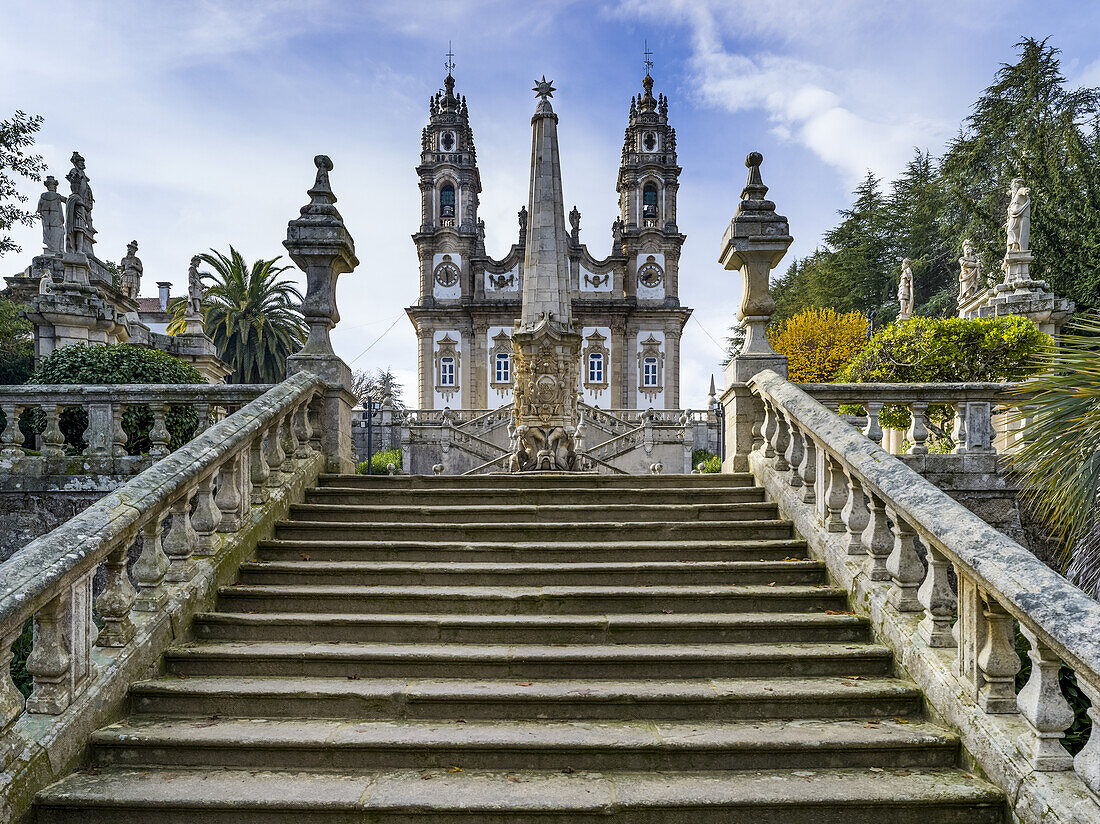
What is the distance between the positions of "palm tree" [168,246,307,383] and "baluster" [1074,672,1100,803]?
33307mm

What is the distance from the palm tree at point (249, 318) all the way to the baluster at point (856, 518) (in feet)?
103

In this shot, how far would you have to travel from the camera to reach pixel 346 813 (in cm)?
328

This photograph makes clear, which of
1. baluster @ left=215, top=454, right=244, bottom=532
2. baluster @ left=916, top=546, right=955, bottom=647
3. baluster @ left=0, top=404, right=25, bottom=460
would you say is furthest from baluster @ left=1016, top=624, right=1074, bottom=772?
baluster @ left=0, top=404, right=25, bottom=460

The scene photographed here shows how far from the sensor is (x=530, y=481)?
704cm

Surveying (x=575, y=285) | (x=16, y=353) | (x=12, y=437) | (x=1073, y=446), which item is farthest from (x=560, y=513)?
(x=575, y=285)

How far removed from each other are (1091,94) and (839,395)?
36.0 m

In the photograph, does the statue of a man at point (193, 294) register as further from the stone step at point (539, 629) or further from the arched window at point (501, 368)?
the arched window at point (501, 368)

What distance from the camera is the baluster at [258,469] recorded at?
593 cm

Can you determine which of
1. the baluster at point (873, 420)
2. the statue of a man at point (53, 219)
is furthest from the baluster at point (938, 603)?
the statue of a man at point (53, 219)

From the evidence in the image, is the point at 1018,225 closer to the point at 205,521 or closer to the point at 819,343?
the point at 819,343

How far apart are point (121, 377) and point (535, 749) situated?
22.6ft

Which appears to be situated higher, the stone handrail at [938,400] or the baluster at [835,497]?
the stone handrail at [938,400]

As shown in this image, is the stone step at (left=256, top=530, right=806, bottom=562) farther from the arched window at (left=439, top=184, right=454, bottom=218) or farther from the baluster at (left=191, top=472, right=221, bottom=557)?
the arched window at (left=439, top=184, right=454, bottom=218)

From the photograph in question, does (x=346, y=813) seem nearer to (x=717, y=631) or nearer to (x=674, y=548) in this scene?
(x=717, y=631)
